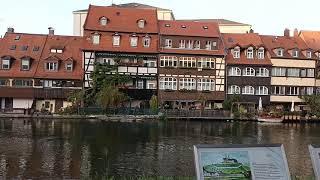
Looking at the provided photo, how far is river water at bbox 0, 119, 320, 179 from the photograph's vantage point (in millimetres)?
22250

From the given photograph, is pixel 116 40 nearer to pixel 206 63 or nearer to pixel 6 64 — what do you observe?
pixel 206 63

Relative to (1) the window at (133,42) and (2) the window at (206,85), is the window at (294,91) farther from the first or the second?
(1) the window at (133,42)

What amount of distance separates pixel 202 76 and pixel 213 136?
25.8m

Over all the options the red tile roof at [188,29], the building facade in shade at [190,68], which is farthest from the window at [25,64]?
the red tile roof at [188,29]

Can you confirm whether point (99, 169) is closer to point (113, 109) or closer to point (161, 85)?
point (113, 109)

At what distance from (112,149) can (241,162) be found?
22939 mm

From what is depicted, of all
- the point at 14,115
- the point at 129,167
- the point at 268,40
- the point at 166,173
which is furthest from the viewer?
the point at 268,40

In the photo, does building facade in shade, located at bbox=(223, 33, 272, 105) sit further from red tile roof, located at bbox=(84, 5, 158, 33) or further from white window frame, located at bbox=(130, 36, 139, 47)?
white window frame, located at bbox=(130, 36, 139, 47)

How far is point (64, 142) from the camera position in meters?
32.9

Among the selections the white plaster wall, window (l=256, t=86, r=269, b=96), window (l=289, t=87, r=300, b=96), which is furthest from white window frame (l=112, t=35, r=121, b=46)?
window (l=289, t=87, r=300, b=96)

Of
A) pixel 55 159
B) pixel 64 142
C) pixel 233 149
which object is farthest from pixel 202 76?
pixel 233 149

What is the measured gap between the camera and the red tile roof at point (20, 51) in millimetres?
61188

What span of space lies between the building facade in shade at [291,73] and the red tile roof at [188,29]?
8.01m

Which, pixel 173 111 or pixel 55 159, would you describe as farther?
pixel 173 111
